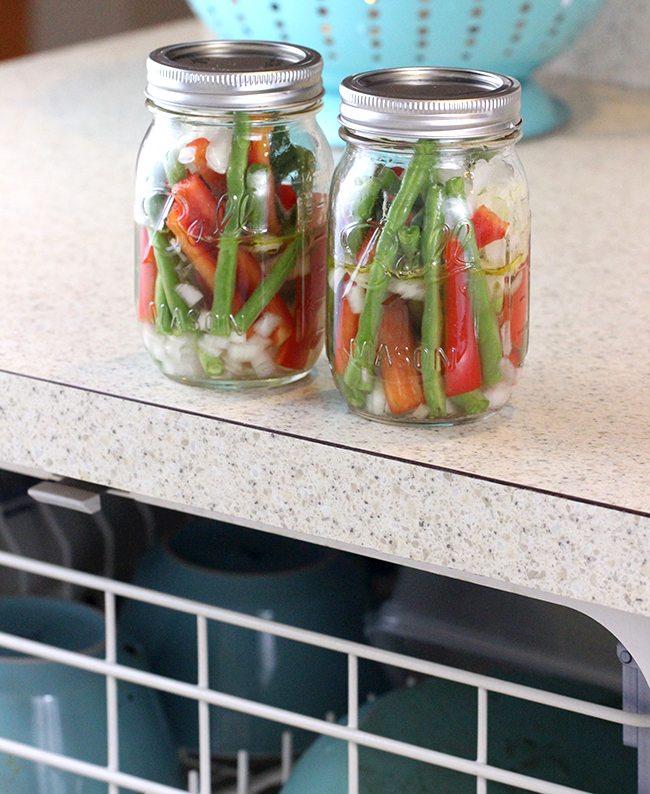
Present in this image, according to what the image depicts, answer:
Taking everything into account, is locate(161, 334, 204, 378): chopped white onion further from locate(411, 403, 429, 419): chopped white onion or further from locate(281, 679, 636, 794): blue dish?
locate(281, 679, 636, 794): blue dish

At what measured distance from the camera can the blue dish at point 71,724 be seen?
70 cm

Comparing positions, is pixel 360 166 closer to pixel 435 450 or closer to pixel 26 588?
pixel 435 450

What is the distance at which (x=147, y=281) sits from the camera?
0.57m

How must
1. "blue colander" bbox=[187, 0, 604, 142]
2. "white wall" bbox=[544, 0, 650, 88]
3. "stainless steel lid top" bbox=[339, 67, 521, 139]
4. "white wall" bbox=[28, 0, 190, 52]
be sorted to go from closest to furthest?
"stainless steel lid top" bbox=[339, 67, 521, 139] < "blue colander" bbox=[187, 0, 604, 142] < "white wall" bbox=[544, 0, 650, 88] < "white wall" bbox=[28, 0, 190, 52]

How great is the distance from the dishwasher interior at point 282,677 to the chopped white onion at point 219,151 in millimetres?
196

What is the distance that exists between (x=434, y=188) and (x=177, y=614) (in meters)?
0.39

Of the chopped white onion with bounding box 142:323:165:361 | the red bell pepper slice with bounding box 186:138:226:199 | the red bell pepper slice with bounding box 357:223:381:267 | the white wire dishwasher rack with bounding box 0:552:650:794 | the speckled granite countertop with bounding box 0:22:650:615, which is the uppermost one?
the red bell pepper slice with bounding box 186:138:226:199

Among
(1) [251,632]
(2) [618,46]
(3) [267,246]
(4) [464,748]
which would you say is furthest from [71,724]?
(2) [618,46]

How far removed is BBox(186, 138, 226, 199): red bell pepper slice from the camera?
539mm

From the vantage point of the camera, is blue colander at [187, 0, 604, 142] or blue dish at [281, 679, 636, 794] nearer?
blue dish at [281, 679, 636, 794]

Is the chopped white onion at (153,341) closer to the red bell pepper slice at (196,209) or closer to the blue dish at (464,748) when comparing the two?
the red bell pepper slice at (196,209)

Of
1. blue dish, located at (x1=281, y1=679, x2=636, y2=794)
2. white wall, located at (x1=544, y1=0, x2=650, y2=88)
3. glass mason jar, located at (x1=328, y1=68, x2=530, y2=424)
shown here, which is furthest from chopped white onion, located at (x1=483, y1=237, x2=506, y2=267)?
white wall, located at (x1=544, y1=0, x2=650, y2=88)

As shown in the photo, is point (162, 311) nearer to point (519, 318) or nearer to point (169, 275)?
point (169, 275)

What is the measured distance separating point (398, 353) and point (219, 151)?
0.12 meters
